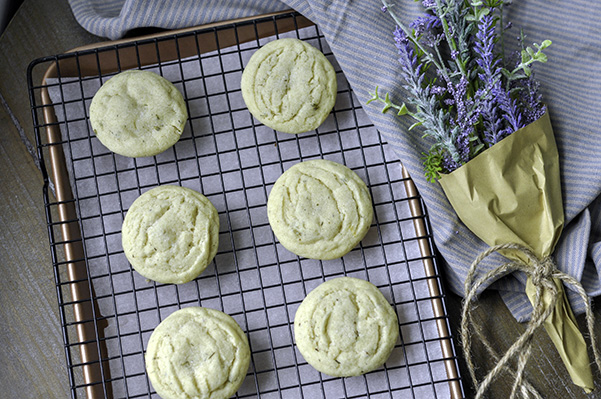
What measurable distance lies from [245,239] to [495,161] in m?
0.74

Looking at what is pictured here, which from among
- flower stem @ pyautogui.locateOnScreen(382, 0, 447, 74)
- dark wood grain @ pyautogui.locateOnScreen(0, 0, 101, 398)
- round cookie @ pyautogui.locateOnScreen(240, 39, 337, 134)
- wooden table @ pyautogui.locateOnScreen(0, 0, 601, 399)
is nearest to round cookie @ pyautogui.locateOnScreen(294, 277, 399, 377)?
wooden table @ pyautogui.locateOnScreen(0, 0, 601, 399)

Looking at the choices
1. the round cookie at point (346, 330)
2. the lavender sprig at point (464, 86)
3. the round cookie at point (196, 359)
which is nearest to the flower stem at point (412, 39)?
the lavender sprig at point (464, 86)

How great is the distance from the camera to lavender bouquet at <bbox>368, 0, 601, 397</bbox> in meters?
1.53

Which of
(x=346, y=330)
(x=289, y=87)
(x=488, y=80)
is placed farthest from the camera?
(x=289, y=87)

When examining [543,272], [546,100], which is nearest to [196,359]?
[543,272]

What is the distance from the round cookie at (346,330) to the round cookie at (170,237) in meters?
0.34

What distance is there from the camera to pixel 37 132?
67.4 inches

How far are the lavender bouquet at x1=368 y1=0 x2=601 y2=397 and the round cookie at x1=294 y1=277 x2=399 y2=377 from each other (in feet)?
0.73

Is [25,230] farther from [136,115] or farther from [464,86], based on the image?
[464,86]

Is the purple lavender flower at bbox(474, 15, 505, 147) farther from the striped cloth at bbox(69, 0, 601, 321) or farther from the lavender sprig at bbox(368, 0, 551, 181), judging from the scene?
the striped cloth at bbox(69, 0, 601, 321)

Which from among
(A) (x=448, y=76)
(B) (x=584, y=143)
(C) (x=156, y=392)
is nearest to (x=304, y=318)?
(C) (x=156, y=392)

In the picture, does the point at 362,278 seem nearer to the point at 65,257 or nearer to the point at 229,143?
the point at 229,143

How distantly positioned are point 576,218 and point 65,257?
58.2 inches

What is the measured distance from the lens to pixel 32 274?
1775mm
